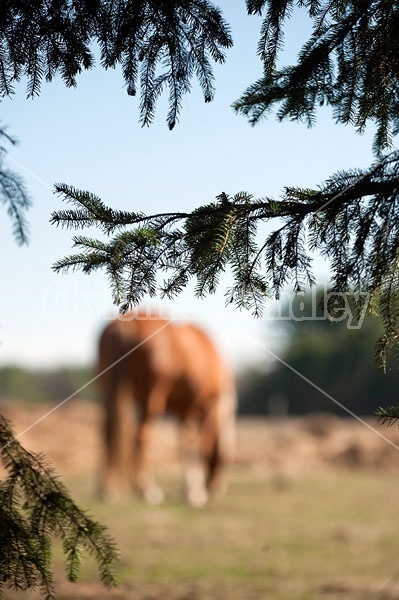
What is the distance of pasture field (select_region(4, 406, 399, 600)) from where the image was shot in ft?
12.9

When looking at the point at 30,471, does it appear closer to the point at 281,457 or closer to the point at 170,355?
the point at 170,355

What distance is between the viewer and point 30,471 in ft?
7.06

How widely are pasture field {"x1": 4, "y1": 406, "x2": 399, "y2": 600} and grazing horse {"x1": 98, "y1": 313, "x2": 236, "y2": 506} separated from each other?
16.2 inches

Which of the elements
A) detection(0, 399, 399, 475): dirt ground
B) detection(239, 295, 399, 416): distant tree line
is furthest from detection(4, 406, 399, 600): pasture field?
detection(239, 295, 399, 416): distant tree line

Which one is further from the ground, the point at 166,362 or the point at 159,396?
the point at 166,362

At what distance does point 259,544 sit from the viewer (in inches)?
205

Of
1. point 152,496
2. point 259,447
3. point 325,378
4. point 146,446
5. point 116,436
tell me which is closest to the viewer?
point 152,496

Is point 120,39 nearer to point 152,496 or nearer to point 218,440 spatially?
point 152,496

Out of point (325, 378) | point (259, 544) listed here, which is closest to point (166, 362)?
point (259, 544)

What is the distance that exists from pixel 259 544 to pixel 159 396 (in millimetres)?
4403

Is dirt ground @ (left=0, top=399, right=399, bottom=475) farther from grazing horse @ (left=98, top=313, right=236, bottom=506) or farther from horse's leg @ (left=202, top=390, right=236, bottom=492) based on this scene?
horse's leg @ (left=202, top=390, right=236, bottom=492)

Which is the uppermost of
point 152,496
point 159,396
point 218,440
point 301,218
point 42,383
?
point 301,218

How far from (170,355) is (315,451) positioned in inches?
193

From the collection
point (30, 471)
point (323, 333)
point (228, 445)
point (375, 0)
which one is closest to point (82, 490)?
point (228, 445)
